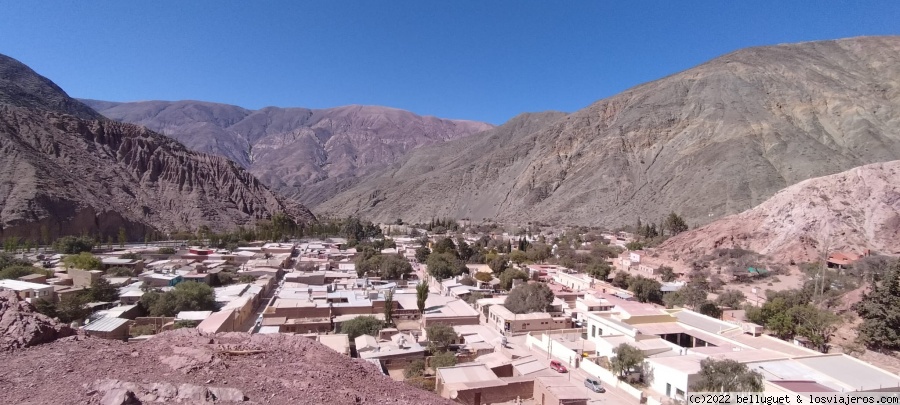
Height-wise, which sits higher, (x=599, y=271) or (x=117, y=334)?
(x=599, y=271)

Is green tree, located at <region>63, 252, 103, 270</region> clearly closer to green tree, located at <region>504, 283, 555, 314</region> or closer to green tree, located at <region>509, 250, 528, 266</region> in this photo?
green tree, located at <region>504, 283, 555, 314</region>

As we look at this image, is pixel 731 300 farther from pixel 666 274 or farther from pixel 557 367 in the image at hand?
pixel 557 367

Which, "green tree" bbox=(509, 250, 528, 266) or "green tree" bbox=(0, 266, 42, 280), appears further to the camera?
"green tree" bbox=(509, 250, 528, 266)

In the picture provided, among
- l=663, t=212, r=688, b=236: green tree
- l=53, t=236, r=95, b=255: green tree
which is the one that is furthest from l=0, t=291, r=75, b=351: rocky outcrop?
l=663, t=212, r=688, b=236: green tree

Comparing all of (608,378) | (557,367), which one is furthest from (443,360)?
(608,378)

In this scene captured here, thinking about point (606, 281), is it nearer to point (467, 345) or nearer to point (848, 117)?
point (467, 345)

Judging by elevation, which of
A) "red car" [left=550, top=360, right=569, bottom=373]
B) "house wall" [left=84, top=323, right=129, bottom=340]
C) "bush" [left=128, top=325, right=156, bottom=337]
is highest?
"house wall" [left=84, top=323, right=129, bottom=340]
